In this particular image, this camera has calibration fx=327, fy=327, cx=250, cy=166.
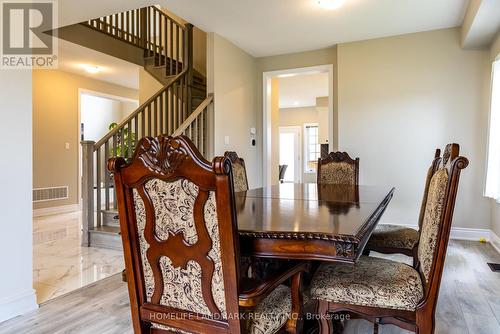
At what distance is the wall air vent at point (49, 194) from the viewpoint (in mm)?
5642

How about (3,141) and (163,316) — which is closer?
(163,316)

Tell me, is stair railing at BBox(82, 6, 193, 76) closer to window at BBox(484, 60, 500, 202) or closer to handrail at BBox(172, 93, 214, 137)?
handrail at BBox(172, 93, 214, 137)

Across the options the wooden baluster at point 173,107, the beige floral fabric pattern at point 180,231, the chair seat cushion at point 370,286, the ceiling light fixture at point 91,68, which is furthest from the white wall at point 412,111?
the ceiling light fixture at point 91,68

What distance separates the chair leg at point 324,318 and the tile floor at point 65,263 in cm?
198

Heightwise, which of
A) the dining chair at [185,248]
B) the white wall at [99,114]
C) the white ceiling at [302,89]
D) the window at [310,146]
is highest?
the white ceiling at [302,89]

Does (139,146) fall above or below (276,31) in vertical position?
below

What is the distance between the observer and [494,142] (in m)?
3.36

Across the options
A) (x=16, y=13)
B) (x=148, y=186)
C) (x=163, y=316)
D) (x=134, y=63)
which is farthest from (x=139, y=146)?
(x=134, y=63)

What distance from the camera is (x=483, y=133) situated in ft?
12.9

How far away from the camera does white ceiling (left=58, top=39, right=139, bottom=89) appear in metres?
4.80

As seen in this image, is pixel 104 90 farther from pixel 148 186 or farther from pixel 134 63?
pixel 148 186

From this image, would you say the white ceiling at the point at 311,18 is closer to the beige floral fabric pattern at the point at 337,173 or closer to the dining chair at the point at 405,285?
the beige floral fabric pattern at the point at 337,173

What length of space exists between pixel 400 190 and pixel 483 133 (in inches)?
45.5

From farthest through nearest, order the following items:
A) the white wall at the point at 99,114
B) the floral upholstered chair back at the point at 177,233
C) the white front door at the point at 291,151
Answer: the white front door at the point at 291,151 → the white wall at the point at 99,114 → the floral upholstered chair back at the point at 177,233
